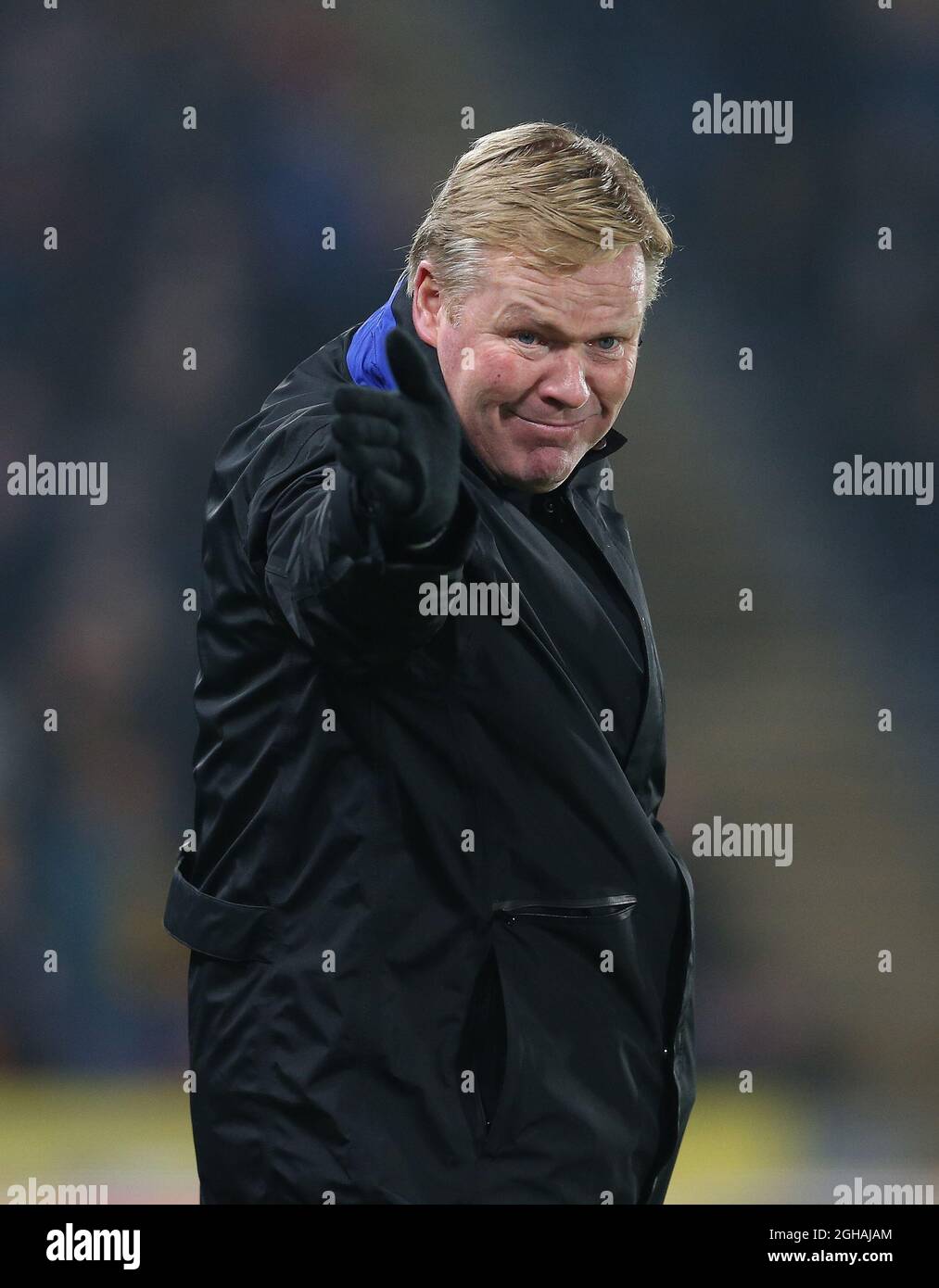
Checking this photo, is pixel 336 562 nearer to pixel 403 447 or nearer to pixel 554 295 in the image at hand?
pixel 403 447

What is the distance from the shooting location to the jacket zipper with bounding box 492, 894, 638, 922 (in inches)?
42.3

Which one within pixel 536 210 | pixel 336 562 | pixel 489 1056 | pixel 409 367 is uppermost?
pixel 536 210

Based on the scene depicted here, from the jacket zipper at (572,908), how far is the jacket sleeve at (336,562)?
7.7 inches

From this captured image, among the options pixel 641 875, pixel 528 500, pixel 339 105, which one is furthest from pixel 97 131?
pixel 641 875

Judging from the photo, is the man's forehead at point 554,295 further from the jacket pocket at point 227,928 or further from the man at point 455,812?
the jacket pocket at point 227,928

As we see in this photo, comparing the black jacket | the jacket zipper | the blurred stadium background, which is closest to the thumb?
the black jacket

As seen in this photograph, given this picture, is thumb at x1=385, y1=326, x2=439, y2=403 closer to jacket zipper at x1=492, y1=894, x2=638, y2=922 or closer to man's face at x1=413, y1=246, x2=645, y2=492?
man's face at x1=413, y1=246, x2=645, y2=492

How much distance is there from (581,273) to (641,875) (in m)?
0.40

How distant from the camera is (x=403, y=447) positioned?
0.88 metres

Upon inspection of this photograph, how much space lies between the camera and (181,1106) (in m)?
2.57

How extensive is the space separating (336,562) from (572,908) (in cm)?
32

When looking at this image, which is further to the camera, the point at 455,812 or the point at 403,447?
the point at 455,812

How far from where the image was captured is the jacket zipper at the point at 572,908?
3.52 ft

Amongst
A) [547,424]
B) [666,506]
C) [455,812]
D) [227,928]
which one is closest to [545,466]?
[547,424]
